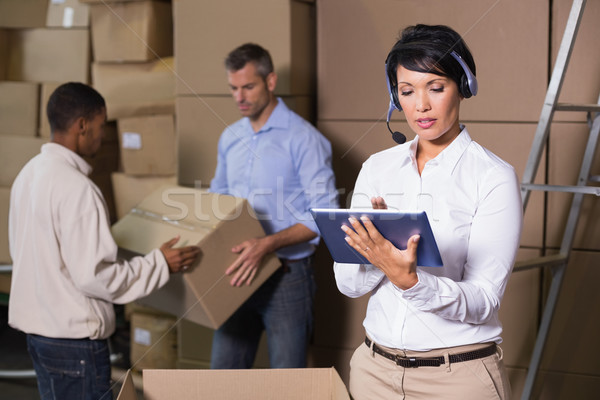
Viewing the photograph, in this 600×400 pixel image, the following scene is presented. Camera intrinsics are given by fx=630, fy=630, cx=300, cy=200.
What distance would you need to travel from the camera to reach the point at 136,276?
1.69 metres

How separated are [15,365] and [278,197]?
1819 mm

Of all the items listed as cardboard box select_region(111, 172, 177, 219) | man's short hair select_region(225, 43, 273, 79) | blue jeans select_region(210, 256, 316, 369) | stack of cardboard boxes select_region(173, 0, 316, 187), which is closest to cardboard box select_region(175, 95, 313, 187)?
stack of cardboard boxes select_region(173, 0, 316, 187)

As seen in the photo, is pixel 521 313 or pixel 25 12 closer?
pixel 521 313

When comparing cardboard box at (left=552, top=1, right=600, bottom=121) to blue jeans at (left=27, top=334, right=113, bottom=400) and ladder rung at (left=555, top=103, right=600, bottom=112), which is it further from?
blue jeans at (left=27, top=334, right=113, bottom=400)

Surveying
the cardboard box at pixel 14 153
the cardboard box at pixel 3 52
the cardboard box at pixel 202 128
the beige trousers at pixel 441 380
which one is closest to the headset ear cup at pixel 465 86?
the beige trousers at pixel 441 380

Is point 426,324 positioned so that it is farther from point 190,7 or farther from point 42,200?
point 190,7

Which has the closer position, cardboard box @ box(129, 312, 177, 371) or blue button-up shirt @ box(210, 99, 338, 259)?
blue button-up shirt @ box(210, 99, 338, 259)

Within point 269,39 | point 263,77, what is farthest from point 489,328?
point 269,39

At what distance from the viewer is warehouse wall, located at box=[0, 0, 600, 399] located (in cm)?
208

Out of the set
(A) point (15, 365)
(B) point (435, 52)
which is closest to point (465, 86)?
(B) point (435, 52)

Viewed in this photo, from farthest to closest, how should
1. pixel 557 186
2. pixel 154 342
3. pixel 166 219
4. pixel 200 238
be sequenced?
pixel 154 342 → pixel 166 219 → pixel 200 238 → pixel 557 186

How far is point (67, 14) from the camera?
120 inches

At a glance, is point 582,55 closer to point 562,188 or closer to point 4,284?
point 562,188

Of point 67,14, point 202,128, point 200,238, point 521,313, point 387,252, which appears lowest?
point 521,313
